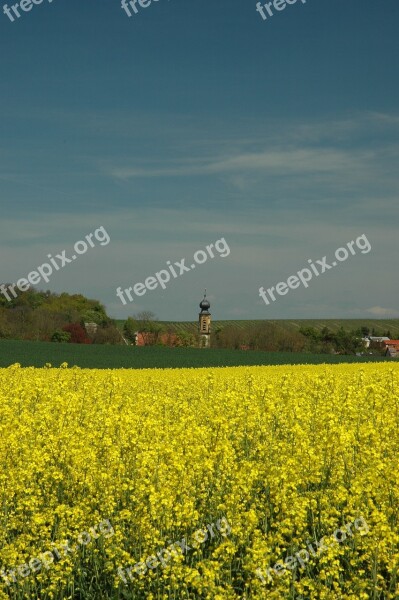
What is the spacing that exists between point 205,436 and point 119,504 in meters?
1.23

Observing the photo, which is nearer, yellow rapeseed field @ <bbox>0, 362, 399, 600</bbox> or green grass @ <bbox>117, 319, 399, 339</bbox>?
yellow rapeseed field @ <bbox>0, 362, 399, 600</bbox>

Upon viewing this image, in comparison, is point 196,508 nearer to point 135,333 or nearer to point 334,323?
point 135,333

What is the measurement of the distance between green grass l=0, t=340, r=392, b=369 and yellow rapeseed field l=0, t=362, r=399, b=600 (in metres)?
32.8

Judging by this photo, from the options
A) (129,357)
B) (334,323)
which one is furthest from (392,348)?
(334,323)

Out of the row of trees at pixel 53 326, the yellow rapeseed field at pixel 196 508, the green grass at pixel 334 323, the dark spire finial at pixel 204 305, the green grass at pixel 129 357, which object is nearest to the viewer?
the yellow rapeseed field at pixel 196 508

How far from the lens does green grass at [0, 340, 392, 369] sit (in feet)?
147

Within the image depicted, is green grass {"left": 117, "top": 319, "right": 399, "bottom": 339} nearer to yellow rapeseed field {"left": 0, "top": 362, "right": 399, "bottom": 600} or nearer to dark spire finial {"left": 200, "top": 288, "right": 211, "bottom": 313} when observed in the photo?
dark spire finial {"left": 200, "top": 288, "right": 211, "bottom": 313}

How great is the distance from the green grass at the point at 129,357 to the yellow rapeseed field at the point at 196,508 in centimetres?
3282

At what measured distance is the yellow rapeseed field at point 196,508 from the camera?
639 centimetres

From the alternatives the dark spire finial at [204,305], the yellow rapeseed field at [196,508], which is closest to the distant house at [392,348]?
the dark spire finial at [204,305]

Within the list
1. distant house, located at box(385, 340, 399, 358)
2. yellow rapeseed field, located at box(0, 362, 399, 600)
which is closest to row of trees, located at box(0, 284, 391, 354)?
distant house, located at box(385, 340, 399, 358)

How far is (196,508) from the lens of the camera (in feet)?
26.4

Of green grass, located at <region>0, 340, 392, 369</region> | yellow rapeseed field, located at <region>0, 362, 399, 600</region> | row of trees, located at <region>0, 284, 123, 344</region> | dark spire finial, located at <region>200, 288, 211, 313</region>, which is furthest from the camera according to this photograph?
dark spire finial, located at <region>200, 288, 211, 313</region>

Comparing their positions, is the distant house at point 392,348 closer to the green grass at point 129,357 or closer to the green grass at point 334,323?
the green grass at point 129,357
